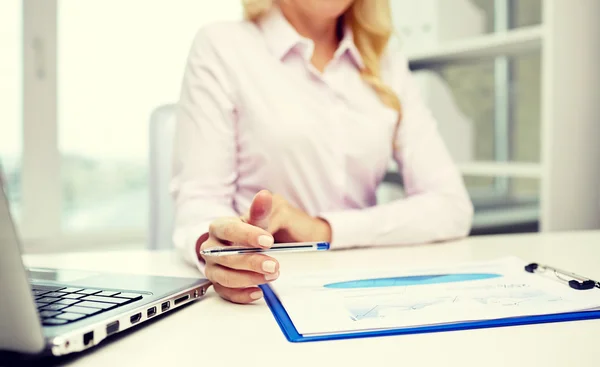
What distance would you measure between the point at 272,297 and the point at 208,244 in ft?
0.35

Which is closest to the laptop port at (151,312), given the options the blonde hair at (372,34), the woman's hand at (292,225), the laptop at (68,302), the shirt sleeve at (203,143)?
the laptop at (68,302)

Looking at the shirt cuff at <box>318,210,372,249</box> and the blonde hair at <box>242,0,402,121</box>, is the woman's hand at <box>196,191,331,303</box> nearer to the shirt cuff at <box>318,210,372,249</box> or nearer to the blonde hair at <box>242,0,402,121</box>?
the shirt cuff at <box>318,210,372,249</box>

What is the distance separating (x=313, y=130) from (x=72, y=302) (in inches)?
27.2

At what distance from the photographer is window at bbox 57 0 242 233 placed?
6.20 ft

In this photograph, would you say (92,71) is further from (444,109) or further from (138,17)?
(444,109)

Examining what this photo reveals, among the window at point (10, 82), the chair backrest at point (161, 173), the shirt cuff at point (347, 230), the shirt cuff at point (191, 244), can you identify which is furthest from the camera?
the window at point (10, 82)

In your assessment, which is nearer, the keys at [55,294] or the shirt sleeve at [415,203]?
the keys at [55,294]

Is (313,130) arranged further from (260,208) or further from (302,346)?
(302,346)

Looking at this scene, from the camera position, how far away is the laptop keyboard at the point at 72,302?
409mm

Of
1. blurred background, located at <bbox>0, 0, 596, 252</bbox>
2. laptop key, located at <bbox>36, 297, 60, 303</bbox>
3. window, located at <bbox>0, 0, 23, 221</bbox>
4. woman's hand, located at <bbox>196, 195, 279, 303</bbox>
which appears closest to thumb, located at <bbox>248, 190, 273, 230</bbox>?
woman's hand, located at <bbox>196, 195, 279, 303</bbox>

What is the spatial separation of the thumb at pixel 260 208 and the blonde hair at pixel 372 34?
70cm

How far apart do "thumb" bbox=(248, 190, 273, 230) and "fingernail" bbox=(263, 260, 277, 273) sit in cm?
5

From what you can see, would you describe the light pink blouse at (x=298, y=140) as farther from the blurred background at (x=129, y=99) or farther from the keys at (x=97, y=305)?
the blurred background at (x=129, y=99)

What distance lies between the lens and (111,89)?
194 centimetres
